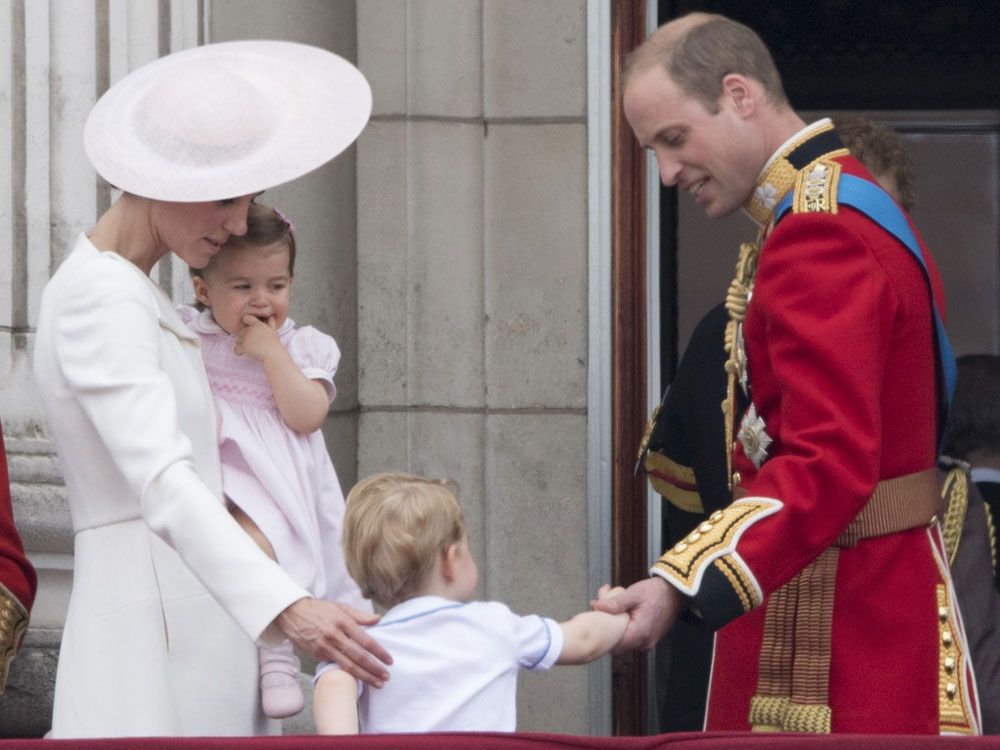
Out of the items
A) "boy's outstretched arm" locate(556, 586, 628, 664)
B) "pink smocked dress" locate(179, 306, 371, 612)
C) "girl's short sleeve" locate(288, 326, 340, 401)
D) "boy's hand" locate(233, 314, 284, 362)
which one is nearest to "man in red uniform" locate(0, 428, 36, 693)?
"pink smocked dress" locate(179, 306, 371, 612)

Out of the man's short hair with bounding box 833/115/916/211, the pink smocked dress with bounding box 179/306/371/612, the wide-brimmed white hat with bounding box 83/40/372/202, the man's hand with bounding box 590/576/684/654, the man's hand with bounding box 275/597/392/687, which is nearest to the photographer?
the man's hand with bounding box 275/597/392/687

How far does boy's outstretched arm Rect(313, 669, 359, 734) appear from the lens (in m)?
2.70

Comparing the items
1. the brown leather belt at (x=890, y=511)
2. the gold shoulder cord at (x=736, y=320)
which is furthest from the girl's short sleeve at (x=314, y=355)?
the brown leather belt at (x=890, y=511)

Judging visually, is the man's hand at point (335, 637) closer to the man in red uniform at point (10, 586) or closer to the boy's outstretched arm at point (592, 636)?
the boy's outstretched arm at point (592, 636)

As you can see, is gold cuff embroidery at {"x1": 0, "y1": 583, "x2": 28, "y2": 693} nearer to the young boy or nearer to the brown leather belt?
the young boy

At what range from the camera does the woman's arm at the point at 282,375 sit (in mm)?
3303

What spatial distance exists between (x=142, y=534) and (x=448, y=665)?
52cm

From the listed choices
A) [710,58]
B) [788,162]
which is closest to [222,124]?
[710,58]

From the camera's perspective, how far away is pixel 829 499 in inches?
107

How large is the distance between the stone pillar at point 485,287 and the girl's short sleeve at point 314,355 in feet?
4.71

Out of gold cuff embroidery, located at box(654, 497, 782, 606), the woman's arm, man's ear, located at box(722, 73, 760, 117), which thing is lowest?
gold cuff embroidery, located at box(654, 497, 782, 606)

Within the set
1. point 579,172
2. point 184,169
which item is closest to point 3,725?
point 184,169

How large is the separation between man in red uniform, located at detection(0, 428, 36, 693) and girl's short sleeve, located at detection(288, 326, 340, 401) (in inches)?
22.6

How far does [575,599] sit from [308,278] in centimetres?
108
